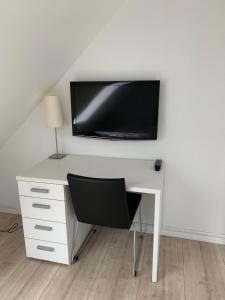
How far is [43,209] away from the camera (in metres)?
1.82

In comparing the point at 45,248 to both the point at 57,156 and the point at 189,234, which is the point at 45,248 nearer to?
the point at 57,156

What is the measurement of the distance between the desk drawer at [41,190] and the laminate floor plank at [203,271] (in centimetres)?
112

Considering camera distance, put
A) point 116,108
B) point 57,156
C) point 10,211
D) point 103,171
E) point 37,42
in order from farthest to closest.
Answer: point 10,211, point 57,156, point 116,108, point 103,171, point 37,42

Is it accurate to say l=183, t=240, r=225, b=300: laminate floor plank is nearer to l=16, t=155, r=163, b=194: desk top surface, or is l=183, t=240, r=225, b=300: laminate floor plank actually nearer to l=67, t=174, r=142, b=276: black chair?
l=67, t=174, r=142, b=276: black chair

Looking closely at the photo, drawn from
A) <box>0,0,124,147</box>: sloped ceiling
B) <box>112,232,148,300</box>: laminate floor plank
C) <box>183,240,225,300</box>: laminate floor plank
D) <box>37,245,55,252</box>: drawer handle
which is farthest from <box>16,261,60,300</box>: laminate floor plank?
<box>0,0,124,147</box>: sloped ceiling

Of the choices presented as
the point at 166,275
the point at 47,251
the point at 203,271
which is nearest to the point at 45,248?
the point at 47,251

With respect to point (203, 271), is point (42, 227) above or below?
above

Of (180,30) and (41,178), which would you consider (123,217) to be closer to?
(41,178)

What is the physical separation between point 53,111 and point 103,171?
2.23 feet

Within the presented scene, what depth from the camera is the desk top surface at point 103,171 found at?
5.39 feet

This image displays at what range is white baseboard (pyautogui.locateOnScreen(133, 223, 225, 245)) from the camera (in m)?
2.16

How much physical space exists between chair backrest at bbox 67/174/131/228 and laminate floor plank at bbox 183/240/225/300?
2.17 feet

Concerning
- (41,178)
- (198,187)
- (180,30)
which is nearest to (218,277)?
(198,187)

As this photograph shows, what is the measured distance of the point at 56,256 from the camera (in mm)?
1899
